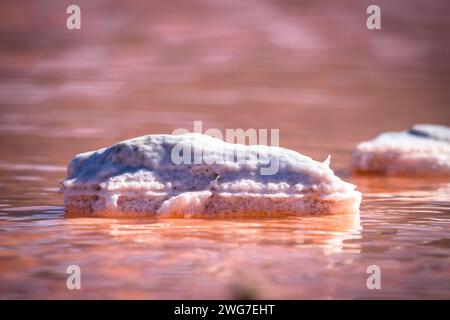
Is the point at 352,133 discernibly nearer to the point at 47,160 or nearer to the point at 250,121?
the point at 250,121

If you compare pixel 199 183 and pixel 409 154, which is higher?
pixel 409 154

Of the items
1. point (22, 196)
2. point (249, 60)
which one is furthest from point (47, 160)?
point (249, 60)

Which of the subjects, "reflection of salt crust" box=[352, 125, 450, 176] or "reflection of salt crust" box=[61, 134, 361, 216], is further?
"reflection of salt crust" box=[352, 125, 450, 176]

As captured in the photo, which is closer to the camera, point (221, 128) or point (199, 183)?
point (199, 183)
